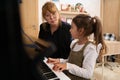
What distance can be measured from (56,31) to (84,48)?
478mm

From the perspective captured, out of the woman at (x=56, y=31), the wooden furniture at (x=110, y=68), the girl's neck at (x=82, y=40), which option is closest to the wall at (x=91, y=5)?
the wooden furniture at (x=110, y=68)

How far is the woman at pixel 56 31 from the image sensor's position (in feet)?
5.44

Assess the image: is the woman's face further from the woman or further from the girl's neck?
the girl's neck

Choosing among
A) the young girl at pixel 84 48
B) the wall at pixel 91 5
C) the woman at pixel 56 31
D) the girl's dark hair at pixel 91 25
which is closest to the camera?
the young girl at pixel 84 48

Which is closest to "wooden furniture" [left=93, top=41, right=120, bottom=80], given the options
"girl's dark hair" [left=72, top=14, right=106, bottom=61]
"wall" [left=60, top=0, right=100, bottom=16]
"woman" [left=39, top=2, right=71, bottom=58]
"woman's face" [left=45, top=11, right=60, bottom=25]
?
"wall" [left=60, top=0, right=100, bottom=16]

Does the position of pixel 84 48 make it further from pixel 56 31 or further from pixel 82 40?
pixel 56 31

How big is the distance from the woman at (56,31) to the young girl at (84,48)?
19cm

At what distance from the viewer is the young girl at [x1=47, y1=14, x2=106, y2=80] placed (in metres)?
1.22

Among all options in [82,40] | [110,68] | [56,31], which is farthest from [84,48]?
[110,68]

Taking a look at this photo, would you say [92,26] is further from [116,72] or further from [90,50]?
[116,72]

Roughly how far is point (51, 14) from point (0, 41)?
148 cm

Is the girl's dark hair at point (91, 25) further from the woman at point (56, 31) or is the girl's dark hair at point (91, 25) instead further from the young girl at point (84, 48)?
the woman at point (56, 31)

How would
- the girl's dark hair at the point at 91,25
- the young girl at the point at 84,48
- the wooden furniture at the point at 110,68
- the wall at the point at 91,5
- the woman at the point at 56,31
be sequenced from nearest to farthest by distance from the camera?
the young girl at the point at 84,48 → the girl's dark hair at the point at 91,25 → the woman at the point at 56,31 → the wooden furniture at the point at 110,68 → the wall at the point at 91,5

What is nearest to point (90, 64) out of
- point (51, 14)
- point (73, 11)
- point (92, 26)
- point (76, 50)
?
point (76, 50)
